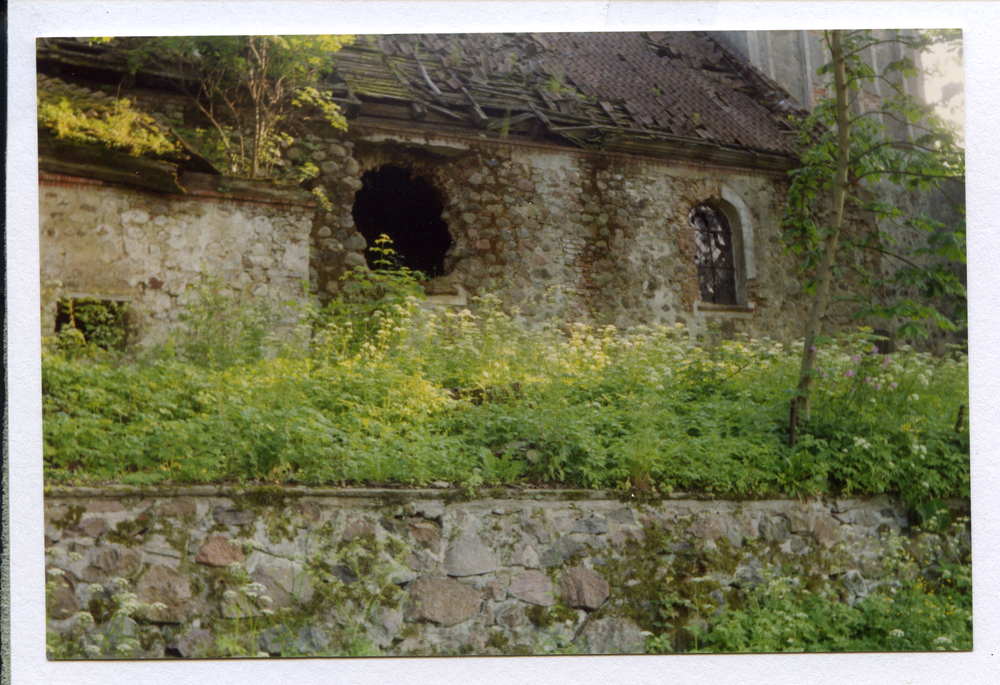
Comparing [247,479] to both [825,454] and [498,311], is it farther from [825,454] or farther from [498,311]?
[825,454]

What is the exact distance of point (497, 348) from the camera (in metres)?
4.04

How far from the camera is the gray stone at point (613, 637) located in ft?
11.8

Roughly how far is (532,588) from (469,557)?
0.39 metres

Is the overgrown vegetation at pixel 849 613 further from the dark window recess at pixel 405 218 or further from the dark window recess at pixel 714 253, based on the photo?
the dark window recess at pixel 405 218

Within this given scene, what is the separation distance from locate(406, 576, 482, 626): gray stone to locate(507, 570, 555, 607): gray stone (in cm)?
23

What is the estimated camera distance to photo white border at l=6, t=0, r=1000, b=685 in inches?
140

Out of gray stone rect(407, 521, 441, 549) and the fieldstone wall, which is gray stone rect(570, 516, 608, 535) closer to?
the fieldstone wall

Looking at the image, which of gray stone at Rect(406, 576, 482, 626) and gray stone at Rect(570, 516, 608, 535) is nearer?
gray stone at Rect(406, 576, 482, 626)

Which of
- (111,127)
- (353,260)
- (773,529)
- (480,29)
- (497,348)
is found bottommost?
(773,529)

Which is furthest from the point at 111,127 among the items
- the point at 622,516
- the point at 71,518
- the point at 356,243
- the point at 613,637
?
the point at 613,637

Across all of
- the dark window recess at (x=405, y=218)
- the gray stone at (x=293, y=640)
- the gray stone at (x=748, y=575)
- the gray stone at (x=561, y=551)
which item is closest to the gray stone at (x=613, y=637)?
the gray stone at (x=561, y=551)

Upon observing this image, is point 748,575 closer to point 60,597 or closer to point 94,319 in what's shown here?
point 60,597

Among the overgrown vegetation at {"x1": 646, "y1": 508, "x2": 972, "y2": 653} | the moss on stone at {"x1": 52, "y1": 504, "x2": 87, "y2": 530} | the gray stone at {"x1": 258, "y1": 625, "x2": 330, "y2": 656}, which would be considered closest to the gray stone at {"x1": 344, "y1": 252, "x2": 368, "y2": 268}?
the moss on stone at {"x1": 52, "y1": 504, "x2": 87, "y2": 530}

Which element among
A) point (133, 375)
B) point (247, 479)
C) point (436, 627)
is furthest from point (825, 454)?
point (133, 375)
